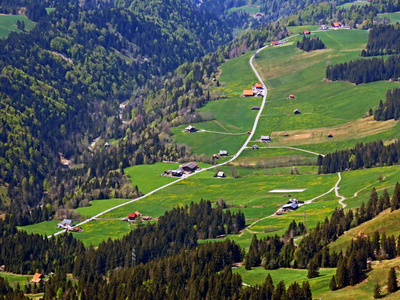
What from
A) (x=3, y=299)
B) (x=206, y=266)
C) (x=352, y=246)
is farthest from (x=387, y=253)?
(x=3, y=299)

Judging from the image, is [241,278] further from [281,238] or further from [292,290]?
[281,238]

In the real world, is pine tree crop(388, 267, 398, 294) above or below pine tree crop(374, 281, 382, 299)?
above

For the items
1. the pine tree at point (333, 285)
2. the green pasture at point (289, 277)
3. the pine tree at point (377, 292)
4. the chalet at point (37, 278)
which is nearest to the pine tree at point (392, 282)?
the pine tree at point (377, 292)

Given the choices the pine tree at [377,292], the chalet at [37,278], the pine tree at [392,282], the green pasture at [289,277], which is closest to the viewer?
the pine tree at [377,292]

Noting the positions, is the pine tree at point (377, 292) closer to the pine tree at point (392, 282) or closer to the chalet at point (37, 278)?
the pine tree at point (392, 282)

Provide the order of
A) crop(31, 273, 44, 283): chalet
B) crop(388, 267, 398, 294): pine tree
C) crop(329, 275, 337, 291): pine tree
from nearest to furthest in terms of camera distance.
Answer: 1. crop(388, 267, 398, 294): pine tree
2. crop(329, 275, 337, 291): pine tree
3. crop(31, 273, 44, 283): chalet

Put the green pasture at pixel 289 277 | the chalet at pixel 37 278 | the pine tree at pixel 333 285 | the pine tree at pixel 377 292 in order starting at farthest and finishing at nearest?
1. the chalet at pixel 37 278
2. the green pasture at pixel 289 277
3. the pine tree at pixel 333 285
4. the pine tree at pixel 377 292

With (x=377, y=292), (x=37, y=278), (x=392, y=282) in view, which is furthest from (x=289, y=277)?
(x=37, y=278)

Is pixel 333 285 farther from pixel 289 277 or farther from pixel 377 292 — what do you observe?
pixel 289 277

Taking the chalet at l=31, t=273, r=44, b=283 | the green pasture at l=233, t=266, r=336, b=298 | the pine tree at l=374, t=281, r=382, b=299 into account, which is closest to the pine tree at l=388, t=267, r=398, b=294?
the pine tree at l=374, t=281, r=382, b=299

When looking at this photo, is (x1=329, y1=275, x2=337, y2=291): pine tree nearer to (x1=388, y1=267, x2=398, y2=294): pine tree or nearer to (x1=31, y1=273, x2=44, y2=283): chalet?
(x1=388, y1=267, x2=398, y2=294): pine tree
